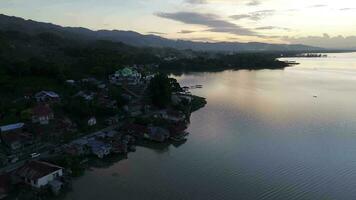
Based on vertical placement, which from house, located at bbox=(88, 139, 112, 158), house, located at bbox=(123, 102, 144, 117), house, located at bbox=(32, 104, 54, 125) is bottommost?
house, located at bbox=(88, 139, 112, 158)

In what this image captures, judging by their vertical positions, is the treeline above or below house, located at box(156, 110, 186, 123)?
above

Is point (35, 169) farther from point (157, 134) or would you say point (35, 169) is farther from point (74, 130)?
point (157, 134)

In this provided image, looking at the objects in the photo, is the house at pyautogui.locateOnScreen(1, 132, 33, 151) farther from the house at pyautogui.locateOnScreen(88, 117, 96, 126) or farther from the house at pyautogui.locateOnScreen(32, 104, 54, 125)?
the house at pyautogui.locateOnScreen(88, 117, 96, 126)

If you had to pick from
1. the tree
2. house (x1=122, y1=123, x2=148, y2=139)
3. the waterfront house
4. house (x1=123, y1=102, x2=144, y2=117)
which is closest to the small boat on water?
house (x1=122, y1=123, x2=148, y2=139)

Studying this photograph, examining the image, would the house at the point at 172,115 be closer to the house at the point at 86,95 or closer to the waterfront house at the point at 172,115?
the waterfront house at the point at 172,115

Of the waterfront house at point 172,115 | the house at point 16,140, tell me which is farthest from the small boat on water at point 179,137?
the house at point 16,140
